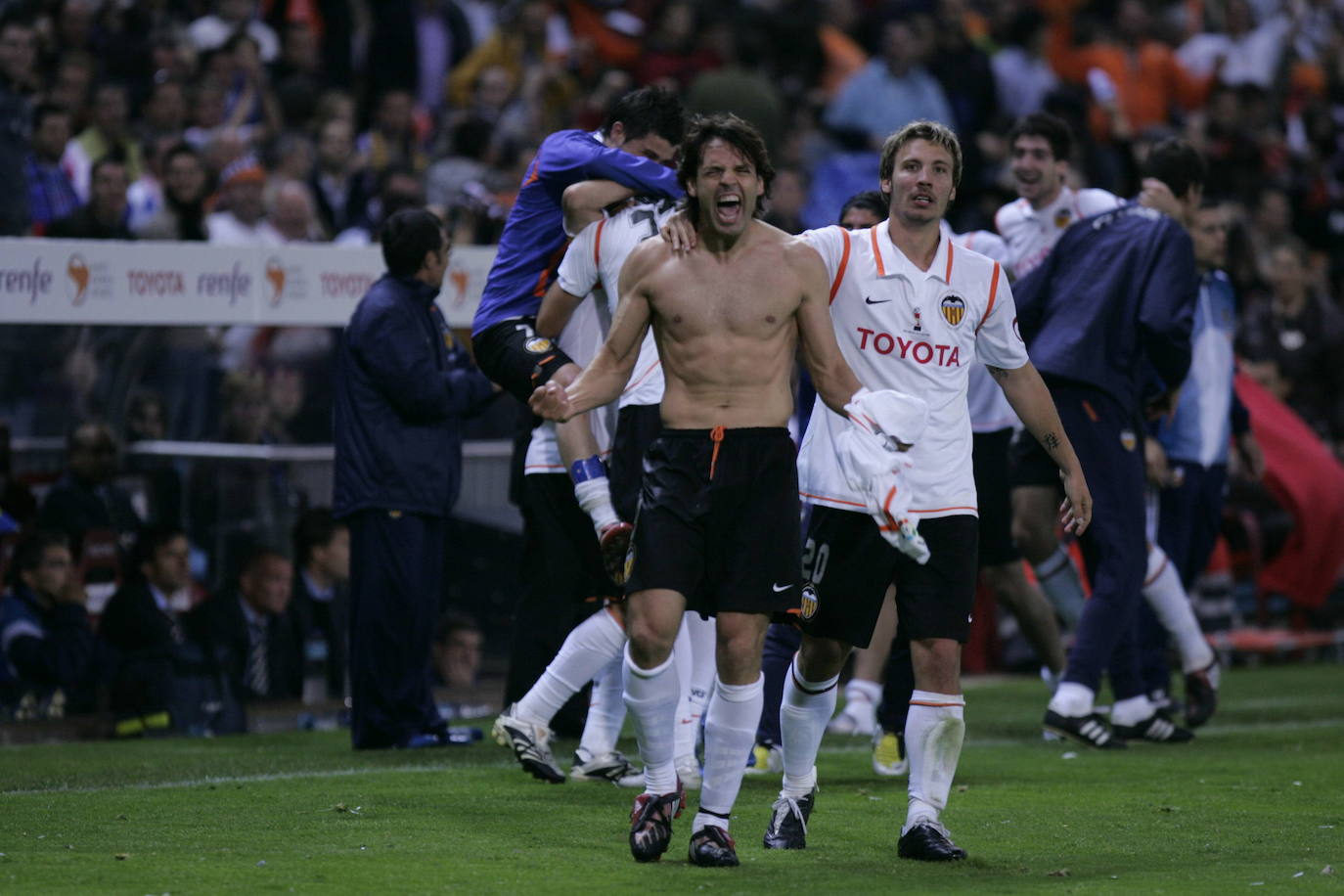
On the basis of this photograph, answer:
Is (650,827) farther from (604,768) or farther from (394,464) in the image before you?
(394,464)

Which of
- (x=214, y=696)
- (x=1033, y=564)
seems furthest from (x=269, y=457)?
(x=1033, y=564)

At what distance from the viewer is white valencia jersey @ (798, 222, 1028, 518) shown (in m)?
6.34

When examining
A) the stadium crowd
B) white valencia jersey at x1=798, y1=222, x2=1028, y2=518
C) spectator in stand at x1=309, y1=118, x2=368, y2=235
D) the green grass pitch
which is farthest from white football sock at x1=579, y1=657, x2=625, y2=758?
spectator in stand at x1=309, y1=118, x2=368, y2=235

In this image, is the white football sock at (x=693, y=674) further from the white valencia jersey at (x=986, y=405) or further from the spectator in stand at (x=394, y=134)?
the spectator in stand at (x=394, y=134)

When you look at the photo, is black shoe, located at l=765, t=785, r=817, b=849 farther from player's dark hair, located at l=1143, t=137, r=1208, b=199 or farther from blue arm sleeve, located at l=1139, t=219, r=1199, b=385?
player's dark hair, located at l=1143, t=137, r=1208, b=199

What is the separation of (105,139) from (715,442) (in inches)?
333

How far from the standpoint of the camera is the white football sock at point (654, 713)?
608 centimetres

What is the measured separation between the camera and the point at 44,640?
1023 cm

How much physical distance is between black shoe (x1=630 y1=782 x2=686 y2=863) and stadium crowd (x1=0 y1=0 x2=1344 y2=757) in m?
4.00

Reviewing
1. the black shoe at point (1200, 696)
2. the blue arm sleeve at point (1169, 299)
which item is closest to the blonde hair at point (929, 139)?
the blue arm sleeve at point (1169, 299)

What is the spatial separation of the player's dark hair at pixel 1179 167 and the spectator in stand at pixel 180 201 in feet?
18.1

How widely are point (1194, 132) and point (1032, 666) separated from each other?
7.76 metres

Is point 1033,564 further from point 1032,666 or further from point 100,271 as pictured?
point 100,271

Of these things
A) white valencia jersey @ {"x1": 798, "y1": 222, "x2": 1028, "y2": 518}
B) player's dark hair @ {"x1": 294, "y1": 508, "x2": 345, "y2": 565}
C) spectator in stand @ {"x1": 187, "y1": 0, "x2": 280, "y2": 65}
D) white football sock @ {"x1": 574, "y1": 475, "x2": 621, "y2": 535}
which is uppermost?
spectator in stand @ {"x1": 187, "y1": 0, "x2": 280, "y2": 65}
